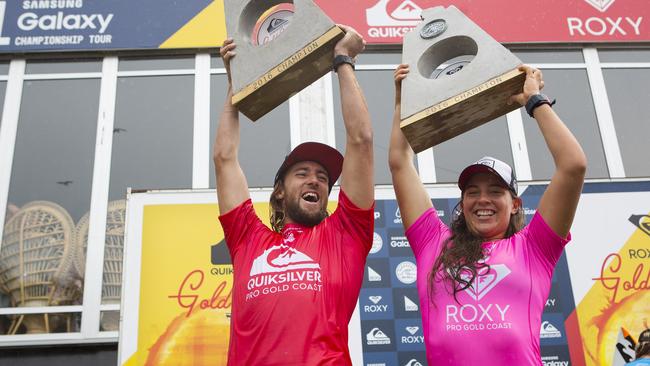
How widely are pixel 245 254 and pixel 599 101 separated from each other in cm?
502

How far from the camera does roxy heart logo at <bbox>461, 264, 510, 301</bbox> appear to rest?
1.99 m

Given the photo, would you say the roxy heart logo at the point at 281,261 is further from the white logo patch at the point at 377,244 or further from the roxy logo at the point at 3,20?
the roxy logo at the point at 3,20

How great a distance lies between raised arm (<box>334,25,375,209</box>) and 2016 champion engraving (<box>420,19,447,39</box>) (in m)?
0.29

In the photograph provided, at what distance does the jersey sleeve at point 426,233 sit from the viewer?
2225mm

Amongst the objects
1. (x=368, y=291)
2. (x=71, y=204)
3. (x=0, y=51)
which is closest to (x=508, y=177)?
(x=368, y=291)

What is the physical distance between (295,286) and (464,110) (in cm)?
82

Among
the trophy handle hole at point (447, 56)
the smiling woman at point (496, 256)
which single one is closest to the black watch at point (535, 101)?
the smiling woman at point (496, 256)

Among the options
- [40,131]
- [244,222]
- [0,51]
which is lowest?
[244,222]

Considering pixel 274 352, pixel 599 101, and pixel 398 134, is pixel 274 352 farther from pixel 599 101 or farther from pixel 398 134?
pixel 599 101

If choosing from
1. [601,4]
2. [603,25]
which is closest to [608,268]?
[603,25]

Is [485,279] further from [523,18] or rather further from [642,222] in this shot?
[523,18]

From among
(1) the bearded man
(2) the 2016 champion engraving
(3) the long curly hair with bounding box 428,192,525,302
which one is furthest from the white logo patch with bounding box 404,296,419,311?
(2) the 2016 champion engraving

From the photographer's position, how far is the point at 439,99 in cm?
212

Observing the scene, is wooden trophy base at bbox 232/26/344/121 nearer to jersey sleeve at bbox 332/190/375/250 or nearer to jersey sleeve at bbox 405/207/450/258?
jersey sleeve at bbox 332/190/375/250
